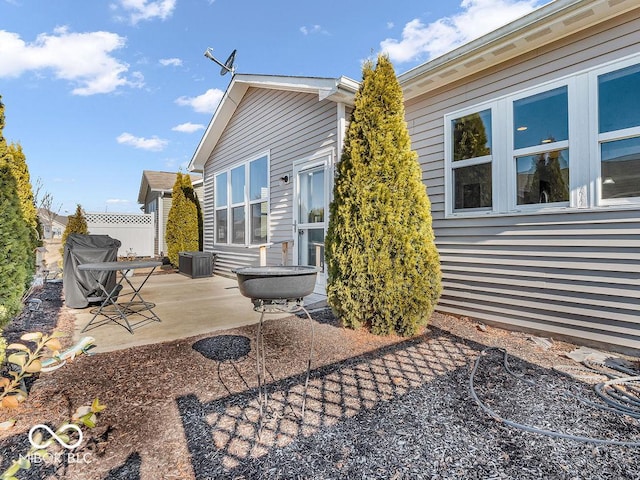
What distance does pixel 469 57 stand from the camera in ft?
12.3

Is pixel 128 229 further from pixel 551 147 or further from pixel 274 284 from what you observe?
pixel 551 147

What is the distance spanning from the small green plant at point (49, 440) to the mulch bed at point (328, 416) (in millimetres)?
91

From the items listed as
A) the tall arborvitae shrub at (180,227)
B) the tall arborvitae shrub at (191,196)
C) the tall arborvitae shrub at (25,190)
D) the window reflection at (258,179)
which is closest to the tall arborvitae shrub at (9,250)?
the tall arborvitae shrub at (25,190)

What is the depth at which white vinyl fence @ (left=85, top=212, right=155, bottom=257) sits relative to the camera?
11.5 metres

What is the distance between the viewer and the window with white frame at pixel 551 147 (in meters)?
3.03

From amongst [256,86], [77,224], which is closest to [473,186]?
[256,86]

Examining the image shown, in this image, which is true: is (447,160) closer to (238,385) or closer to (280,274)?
(280,274)

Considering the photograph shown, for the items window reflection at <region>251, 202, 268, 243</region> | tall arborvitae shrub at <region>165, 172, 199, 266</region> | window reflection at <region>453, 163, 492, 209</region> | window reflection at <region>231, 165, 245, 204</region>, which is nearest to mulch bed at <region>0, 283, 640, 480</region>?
window reflection at <region>453, 163, 492, 209</region>

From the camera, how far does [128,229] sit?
12.0 m

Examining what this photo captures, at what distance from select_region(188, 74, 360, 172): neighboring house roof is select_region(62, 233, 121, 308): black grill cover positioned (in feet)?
12.7

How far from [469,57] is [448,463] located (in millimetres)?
4043

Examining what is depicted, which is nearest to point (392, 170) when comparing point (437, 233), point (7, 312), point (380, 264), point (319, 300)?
point (380, 264)

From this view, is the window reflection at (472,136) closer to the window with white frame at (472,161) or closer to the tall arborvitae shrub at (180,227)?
the window with white frame at (472,161)

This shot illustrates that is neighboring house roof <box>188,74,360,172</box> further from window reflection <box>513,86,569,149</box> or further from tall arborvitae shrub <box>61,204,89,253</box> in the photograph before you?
tall arborvitae shrub <box>61,204,89,253</box>
